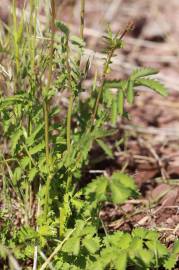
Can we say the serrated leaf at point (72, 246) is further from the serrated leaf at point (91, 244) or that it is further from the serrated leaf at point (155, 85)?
the serrated leaf at point (155, 85)

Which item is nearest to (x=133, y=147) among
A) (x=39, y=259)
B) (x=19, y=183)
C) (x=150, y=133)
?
(x=150, y=133)

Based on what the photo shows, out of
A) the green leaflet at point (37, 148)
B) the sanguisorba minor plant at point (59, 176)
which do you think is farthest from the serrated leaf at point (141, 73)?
the green leaflet at point (37, 148)

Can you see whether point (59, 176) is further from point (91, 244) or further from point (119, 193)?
point (119, 193)

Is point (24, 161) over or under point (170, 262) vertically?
over

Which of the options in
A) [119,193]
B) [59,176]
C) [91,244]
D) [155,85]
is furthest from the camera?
[59,176]

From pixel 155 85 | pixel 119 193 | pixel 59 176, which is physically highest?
pixel 155 85

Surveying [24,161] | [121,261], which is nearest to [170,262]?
[121,261]

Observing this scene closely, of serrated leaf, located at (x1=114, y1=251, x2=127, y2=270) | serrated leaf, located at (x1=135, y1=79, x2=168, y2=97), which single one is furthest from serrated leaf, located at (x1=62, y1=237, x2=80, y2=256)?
serrated leaf, located at (x1=135, y1=79, x2=168, y2=97)

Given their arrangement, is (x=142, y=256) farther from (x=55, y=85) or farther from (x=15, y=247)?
(x=55, y=85)

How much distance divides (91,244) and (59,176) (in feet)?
1.09

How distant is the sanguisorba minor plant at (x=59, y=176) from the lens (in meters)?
1.61

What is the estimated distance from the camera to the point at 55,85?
1.86 m

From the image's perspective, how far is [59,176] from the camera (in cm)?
187

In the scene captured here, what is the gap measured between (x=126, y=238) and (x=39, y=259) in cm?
33
